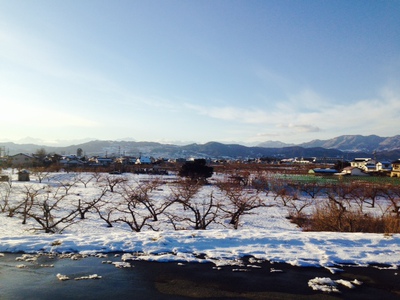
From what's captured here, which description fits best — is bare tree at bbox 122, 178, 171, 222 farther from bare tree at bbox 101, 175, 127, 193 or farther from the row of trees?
bare tree at bbox 101, 175, 127, 193

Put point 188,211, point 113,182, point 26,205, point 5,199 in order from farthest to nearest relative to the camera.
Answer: point 113,182, point 188,211, point 5,199, point 26,205

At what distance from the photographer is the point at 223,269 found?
16.5 feet

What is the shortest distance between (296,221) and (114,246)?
44.4ft

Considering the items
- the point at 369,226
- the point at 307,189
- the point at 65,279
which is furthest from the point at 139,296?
the point at 307,189

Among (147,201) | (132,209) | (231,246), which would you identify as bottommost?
(132,209)

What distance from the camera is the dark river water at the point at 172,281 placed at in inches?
160

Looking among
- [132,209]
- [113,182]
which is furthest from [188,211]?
[113,182]

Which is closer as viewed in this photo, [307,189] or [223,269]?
[223,269]

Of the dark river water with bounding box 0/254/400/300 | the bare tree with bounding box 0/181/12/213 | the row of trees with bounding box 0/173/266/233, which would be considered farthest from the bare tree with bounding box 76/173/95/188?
the dark river water with bounding box 0/254/400/300

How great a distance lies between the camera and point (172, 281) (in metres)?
4.52

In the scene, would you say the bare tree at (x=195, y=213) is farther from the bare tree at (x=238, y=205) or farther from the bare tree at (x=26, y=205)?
the bare tree at (x=26, y=205)

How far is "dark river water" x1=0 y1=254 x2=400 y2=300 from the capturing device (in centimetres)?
407

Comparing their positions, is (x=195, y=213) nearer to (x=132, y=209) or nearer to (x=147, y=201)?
(x=147, y=201)

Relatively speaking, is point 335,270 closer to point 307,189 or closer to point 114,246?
point 114,246
